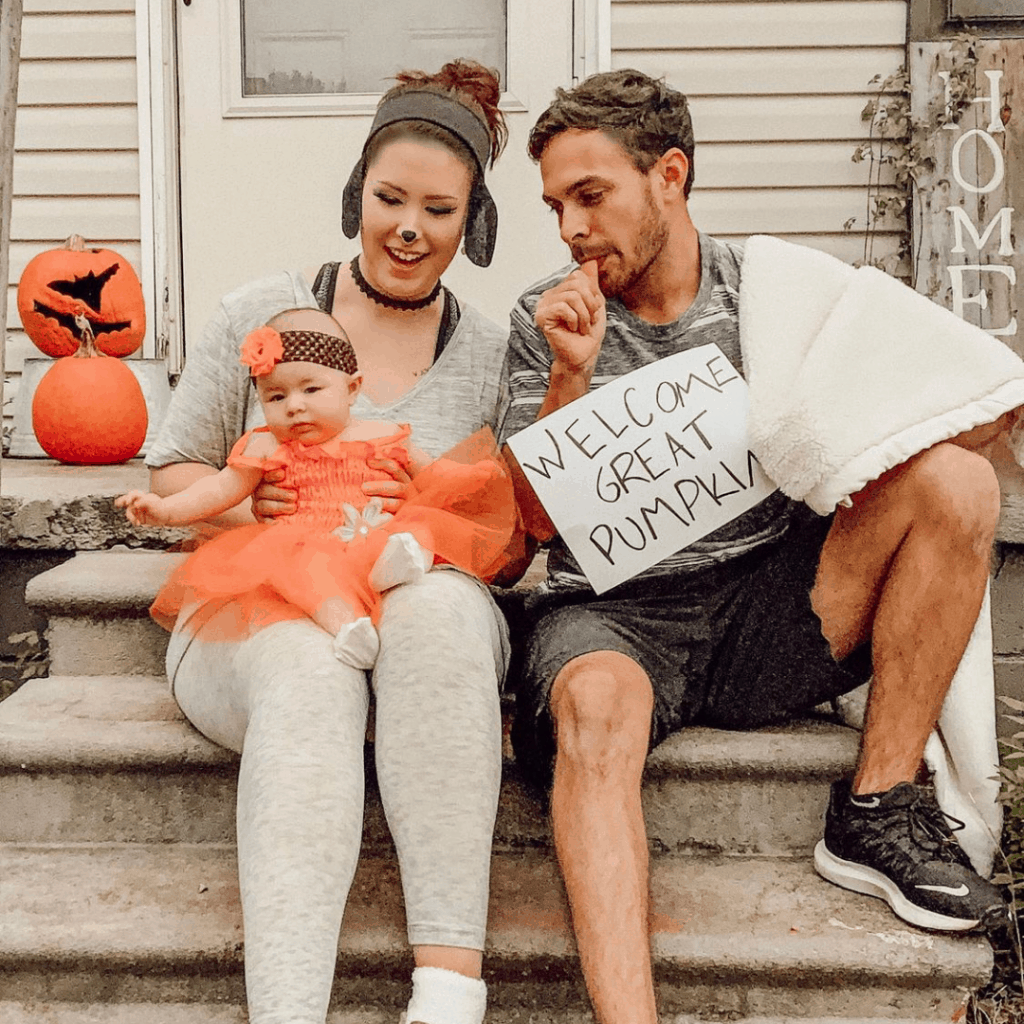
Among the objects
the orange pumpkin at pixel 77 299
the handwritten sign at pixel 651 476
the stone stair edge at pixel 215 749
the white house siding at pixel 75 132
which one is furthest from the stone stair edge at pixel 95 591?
the white house siding at pixel 75 132

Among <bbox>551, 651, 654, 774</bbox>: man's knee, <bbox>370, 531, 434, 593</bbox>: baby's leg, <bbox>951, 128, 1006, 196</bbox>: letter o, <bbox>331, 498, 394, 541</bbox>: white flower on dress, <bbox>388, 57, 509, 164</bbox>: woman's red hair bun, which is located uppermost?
<bbox>951, 128, 1006, 196</bbox>: letter o

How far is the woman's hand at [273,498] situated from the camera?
180 centimetres

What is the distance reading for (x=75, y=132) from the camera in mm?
3592

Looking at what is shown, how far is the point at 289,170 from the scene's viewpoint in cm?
351

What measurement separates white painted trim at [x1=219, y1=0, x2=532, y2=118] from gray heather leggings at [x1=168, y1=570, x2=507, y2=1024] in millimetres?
2237

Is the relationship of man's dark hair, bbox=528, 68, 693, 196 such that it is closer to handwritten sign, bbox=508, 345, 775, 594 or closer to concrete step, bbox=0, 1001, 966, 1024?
handwritten sign, bbox=508, 345, 775, 594

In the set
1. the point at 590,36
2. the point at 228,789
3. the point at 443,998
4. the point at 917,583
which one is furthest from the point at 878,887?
the point at 590,36

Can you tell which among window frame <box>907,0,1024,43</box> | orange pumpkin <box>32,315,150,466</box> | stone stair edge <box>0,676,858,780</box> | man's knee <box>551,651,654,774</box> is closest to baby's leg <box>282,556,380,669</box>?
man's knee <box>551,651,654,774</box>

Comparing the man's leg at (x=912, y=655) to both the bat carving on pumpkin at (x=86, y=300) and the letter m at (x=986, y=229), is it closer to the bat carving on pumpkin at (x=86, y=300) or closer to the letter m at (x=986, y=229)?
the letter m at (x=986, y=229)

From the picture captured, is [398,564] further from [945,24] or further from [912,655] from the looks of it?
[945,24]

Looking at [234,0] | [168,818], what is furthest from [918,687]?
[234,0]

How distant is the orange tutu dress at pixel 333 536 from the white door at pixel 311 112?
5.88ft

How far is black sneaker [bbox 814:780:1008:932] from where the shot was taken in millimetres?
1663

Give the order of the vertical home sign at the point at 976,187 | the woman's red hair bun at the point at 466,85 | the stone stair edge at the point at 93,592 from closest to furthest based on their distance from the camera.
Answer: the woman's red hair bun at the point at 466,85
the stone stair edge at the point at 93,592
the vertical home sign at the point at 976,187
